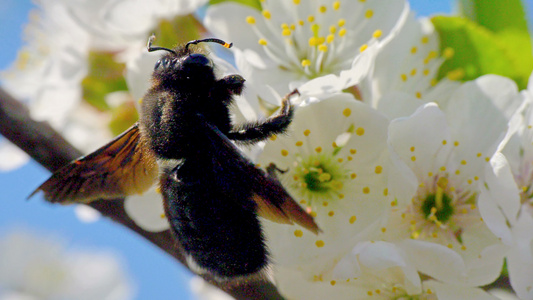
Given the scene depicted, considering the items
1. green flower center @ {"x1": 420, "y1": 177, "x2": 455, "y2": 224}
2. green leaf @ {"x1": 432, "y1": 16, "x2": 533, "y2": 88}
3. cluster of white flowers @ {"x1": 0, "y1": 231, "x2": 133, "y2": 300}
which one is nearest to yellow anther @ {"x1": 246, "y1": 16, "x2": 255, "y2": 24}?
green leaf @ {"x1": 432, "y1": 16, "x2": 533, "y2": 88}

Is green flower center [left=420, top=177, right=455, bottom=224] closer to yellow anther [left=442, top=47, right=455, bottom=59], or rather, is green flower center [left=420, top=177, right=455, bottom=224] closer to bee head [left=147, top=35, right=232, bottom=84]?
yellow anther [left=442, top=47, right=455, bottom=59]

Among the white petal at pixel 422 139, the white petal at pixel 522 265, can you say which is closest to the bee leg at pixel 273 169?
the white petal at pixel 422 139

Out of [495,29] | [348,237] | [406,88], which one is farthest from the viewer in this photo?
[495,29]

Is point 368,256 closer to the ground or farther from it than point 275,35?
closer to the ground

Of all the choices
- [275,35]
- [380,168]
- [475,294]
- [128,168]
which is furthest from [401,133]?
[128,168]

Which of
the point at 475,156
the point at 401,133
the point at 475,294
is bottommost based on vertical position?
the point at 475,294

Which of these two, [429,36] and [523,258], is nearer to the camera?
[523,258]

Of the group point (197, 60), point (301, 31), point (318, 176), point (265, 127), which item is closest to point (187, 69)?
point (197, 60)

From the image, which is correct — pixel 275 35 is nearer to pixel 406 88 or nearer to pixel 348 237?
pixel 406 88
